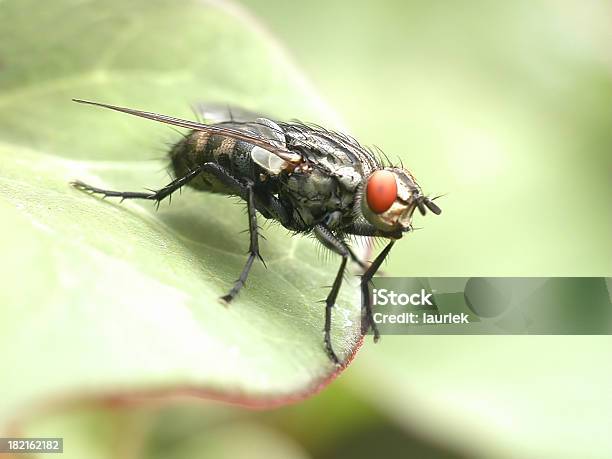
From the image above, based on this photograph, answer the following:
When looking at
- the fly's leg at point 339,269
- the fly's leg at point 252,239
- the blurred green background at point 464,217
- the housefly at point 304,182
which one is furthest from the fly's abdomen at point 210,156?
the blurred green background at point 464,217

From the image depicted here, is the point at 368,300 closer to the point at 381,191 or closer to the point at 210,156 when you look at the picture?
the point at 381,191

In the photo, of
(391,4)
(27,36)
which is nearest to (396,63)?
(391,4)

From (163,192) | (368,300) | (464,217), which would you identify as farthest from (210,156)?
(464,217)

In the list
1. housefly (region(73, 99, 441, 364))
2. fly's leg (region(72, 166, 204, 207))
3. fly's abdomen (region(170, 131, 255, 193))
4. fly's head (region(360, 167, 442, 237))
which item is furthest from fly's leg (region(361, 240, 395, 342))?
fly's leg (region(72, 166, 204, 207))

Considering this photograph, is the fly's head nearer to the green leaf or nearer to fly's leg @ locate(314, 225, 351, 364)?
fly's leg @ locate(314, 225, 351, 364)

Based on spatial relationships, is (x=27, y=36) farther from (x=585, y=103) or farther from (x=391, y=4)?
(x=585, y=103)

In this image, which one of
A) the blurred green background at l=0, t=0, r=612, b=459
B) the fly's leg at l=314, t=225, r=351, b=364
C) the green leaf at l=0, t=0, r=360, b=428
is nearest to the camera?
the green leaf at l=0, t=0, r=360, b=428

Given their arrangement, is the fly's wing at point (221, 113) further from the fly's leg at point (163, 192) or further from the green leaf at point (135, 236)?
the fly's leg at point (163, 192)
